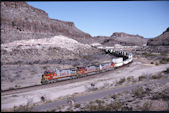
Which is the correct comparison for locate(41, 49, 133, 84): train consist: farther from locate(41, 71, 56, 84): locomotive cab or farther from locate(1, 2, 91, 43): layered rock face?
locate(1, 2, 91, 43): layered rock face

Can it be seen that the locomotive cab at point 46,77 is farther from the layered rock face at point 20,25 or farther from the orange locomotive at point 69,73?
the layered rock face at point 20,25

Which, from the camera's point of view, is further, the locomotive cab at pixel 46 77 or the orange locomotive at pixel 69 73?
the orange locomotive at pixel 69 73

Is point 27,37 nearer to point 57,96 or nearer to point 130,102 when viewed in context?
point 57,96

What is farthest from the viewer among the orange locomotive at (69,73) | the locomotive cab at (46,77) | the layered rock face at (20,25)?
the layered rock face at (20,25)

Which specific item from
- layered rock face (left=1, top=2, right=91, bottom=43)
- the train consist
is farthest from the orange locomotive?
layered rock face (left=1, top=2, right=91, bottom=43)

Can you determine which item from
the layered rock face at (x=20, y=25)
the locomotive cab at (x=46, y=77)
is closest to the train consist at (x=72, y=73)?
the locomotive cab at (x=46, y=77)

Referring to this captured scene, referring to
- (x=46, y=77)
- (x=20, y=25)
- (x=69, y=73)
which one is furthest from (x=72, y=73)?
(x=20, y=25)

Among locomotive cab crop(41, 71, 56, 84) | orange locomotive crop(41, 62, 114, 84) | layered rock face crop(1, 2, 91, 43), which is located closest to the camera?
locomotive cab crop(41, 71, 56, 84)

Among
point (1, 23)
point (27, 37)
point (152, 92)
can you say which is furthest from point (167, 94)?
point (1, 23)

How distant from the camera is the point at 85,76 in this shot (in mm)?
27406

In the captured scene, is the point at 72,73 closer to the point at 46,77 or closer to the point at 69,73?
the point at 69,73

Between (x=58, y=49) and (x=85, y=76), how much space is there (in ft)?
109

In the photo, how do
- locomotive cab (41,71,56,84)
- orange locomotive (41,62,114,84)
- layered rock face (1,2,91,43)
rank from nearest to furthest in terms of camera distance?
1. locomotive cab (41,71,56,84)
2. orange locomotive (41,62,114,84)
3. layered rock face (1,2,91,43)

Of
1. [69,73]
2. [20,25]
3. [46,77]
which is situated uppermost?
[20,25]
